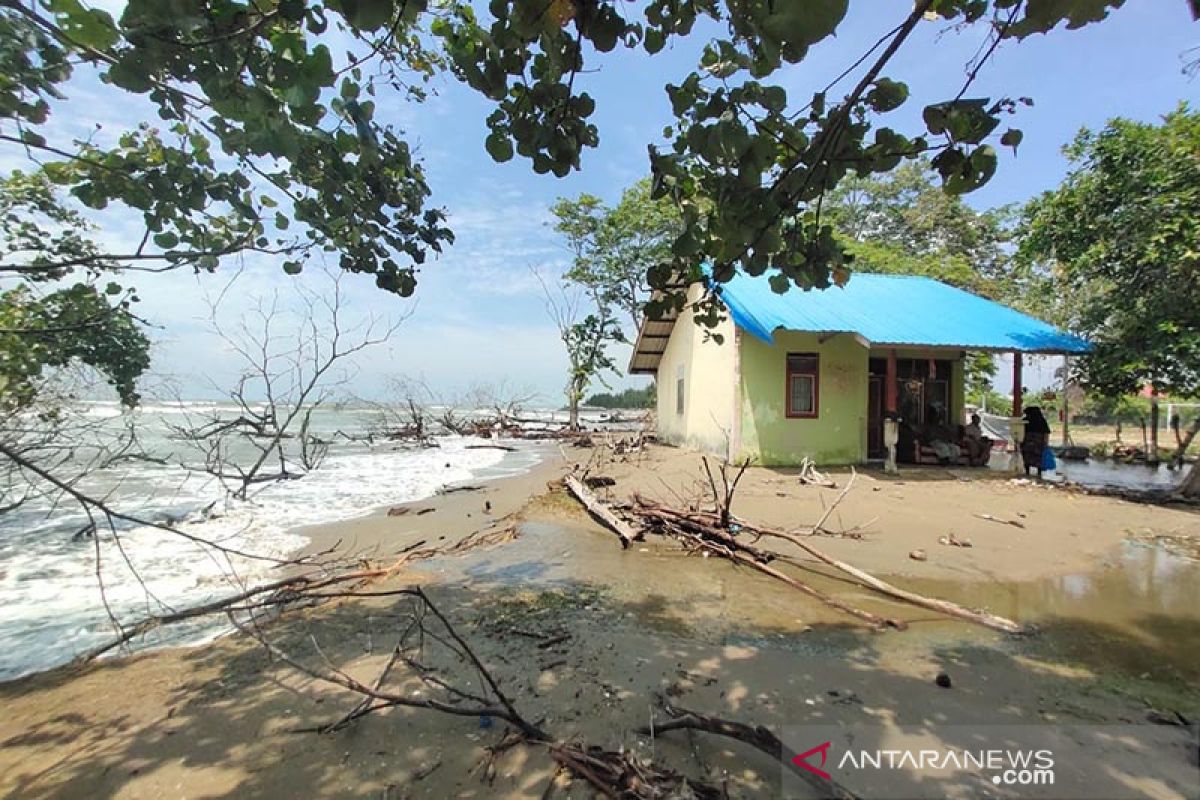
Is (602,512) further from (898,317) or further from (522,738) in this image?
(898,317)

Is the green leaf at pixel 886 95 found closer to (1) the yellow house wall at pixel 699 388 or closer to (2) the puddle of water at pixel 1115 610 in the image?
(2) the puddle of water at pixel 1115 610

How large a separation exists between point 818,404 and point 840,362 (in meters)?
1.22

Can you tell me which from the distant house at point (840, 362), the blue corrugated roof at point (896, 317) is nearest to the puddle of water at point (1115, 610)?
the blue corrugated roof at point (896, 317)

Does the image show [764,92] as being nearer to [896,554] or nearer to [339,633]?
[339,633]

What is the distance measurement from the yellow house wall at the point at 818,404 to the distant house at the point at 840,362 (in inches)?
1.0

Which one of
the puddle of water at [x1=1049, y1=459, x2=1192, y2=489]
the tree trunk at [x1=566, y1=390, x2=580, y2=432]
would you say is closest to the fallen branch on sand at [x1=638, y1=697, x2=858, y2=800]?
the puddle of water at [x1=1049, y1=459, x2=1192, y2=489]

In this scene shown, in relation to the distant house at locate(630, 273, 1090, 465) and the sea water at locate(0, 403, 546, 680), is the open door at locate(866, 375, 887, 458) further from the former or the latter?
the sea water at locate(0, 403, 546, 680)

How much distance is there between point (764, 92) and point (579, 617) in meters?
3.95

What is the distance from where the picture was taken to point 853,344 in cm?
1335

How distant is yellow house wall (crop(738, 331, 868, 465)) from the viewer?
12.8 metres

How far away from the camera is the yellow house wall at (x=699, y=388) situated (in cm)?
1330

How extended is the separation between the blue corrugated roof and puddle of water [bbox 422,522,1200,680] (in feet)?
19.6

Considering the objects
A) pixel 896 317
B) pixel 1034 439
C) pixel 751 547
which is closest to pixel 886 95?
pixel 751 547

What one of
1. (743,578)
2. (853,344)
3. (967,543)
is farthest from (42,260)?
(853,344)
